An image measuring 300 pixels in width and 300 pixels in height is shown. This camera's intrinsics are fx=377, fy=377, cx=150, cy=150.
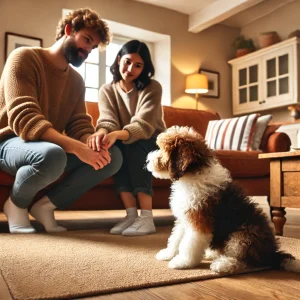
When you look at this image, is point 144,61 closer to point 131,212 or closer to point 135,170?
point 135,170

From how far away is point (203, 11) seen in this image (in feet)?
18.5

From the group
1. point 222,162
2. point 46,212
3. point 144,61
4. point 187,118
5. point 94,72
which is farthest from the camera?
point 94,72

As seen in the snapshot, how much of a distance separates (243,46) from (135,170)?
4626mm

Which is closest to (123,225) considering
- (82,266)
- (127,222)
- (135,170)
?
(127,222)

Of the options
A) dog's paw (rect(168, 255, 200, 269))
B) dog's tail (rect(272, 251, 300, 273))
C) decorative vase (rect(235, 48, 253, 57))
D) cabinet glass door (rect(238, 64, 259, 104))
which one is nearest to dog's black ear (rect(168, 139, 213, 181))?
dog's paw (rect(168, 255, 200, 269))

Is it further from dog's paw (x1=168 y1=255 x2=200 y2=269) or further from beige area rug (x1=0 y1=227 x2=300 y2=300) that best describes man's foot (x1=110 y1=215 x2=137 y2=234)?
dog's paw (x1=168 y1=255 x2=200 y2=269)

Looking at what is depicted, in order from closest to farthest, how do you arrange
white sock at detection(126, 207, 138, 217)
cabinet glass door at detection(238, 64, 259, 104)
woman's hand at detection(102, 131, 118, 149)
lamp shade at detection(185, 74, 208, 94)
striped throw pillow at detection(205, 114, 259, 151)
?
1. woman's hand at detection(102, 131, 118, 149)
2. white sock at detection(126, 207, 138, 217)
3. striped throw pillow at detection(205, 114, 259, 151)
4. lamp shade at detection(185, 74, 208, 94)
5. cabinet glass door at detection(238, 64, 259, 104)

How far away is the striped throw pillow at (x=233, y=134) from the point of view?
10.6 feet

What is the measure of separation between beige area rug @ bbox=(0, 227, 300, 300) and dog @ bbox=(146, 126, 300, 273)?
0.08 metres

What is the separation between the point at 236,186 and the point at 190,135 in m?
0.27

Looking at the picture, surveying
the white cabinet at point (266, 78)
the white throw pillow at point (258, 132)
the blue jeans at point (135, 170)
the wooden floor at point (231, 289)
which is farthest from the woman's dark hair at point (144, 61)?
the white cabinet at point (266, 78)

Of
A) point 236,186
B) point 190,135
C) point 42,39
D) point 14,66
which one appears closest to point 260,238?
point 236,186

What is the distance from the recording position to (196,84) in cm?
562

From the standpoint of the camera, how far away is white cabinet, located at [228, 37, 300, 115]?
17.2ft
